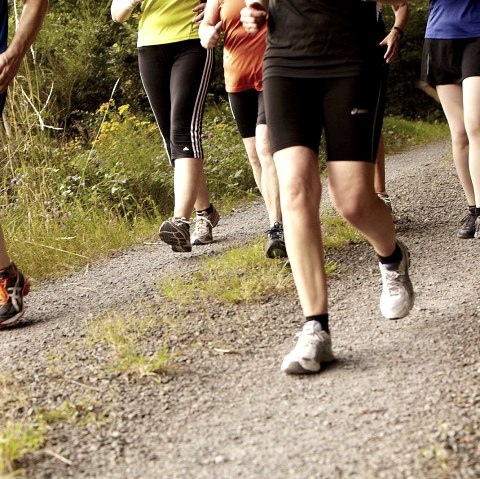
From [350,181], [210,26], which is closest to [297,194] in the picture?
[350,181]

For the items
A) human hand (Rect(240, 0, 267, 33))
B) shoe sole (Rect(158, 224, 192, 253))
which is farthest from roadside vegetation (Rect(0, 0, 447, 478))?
human hand (Rect(240, 0, 267, 33))

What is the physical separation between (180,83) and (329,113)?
2.67m

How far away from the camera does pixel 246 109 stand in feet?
21.4

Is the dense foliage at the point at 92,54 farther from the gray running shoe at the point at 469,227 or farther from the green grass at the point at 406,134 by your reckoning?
the gray running shoe at the point at 469,227

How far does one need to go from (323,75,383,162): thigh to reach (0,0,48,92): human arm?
1.81 meters

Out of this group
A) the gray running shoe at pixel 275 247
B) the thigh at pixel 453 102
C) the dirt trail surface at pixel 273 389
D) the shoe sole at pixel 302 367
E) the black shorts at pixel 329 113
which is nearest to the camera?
the dirt trail surface at pixel 273 389

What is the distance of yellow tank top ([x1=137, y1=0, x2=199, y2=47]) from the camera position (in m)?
6.49

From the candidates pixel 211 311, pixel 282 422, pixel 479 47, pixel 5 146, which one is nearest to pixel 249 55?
pixel 479 47

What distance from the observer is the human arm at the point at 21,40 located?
16.2 feet

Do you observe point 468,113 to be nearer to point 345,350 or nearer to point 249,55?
point 249,55

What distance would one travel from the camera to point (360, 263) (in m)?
6.07

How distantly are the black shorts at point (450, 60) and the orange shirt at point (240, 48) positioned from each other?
1129mm

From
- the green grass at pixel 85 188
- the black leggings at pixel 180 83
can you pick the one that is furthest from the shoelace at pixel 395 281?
the green grass at pixel 85 188

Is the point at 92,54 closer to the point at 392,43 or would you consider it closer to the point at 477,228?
the point at 392,43
